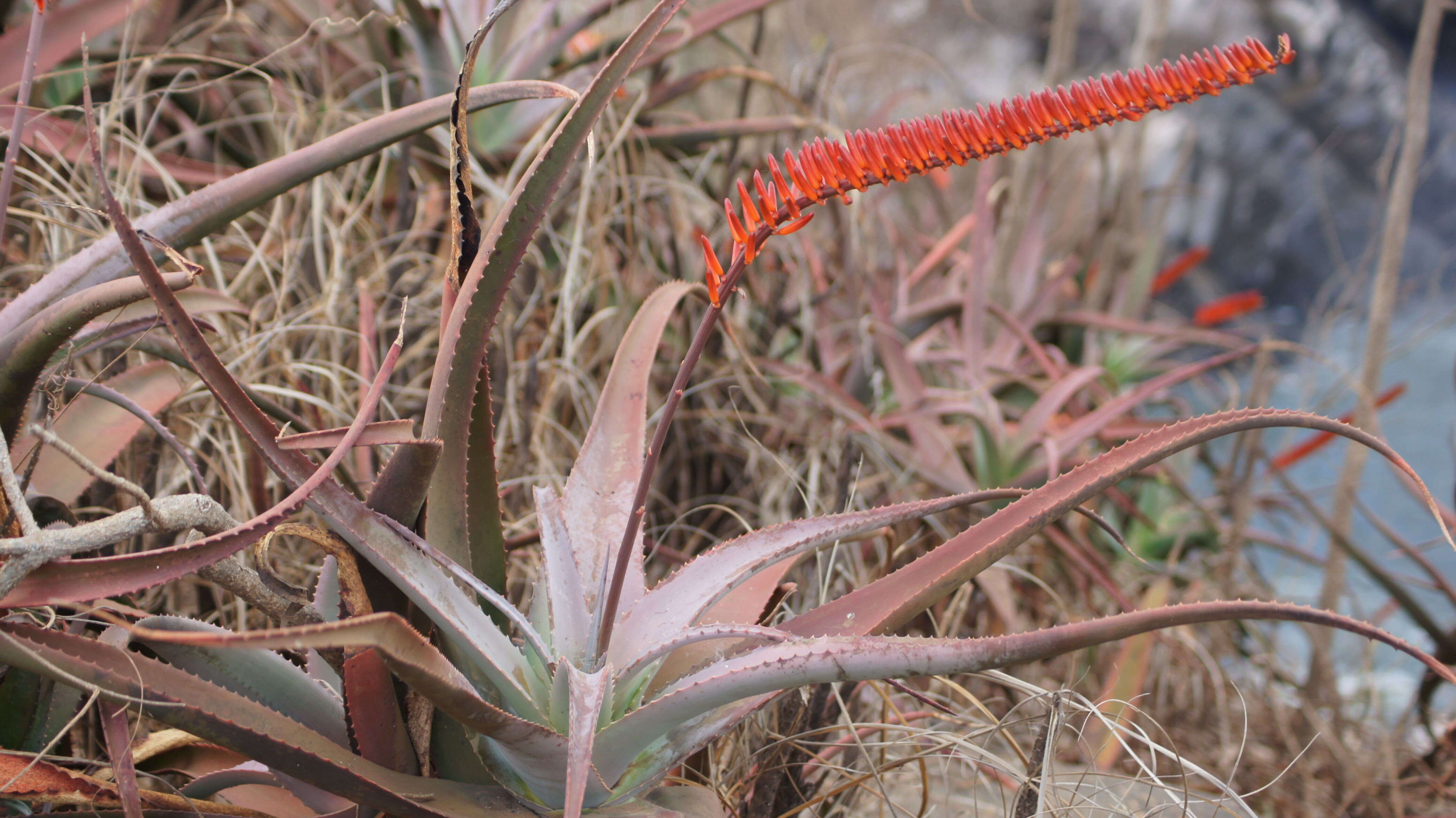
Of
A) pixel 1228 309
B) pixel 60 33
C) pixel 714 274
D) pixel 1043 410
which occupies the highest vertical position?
pixel 1228 309

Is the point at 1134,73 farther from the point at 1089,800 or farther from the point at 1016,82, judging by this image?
the point at 1016,82

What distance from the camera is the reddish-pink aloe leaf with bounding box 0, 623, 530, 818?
385 millimetres

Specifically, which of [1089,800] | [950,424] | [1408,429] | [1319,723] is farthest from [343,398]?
[1408,429]

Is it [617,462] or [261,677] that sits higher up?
[617,462]

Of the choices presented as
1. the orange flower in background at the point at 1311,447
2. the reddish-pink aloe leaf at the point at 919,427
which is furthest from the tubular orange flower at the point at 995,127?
the orange flower in background at the point at 1311,447

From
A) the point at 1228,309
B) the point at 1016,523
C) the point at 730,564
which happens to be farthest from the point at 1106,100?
the point at 1228,309

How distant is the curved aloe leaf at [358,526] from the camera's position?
0.39m

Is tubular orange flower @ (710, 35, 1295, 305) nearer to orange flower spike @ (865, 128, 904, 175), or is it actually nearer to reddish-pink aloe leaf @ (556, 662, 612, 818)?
orange flower spike @ (865, 128, 904, 175)

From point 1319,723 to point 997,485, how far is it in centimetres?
49

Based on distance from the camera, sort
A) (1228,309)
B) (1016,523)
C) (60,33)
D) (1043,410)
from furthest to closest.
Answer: (1228,309) → (1043,410) → (60,33) → (1016,523)

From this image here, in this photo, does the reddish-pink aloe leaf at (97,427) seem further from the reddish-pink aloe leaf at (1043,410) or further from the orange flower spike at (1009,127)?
the reddish-pink aloe leaf at (1043,410)

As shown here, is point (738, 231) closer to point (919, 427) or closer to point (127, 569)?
point (127, 569)

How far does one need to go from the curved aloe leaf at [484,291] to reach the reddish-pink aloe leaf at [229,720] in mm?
119

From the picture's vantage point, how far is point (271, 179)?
1.77ft
